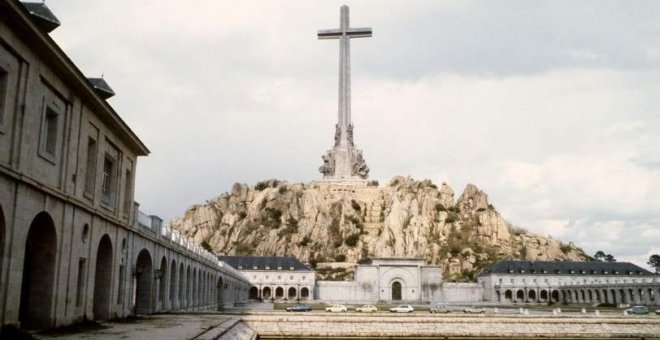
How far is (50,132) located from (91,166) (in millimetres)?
4406

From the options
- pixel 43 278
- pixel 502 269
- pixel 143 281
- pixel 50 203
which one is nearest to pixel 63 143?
pixel 50 203

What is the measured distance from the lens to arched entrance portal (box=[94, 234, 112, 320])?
26.9 m

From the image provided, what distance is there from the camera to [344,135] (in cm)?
13100

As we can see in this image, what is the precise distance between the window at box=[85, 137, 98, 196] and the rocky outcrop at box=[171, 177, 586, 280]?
9869 centimetres

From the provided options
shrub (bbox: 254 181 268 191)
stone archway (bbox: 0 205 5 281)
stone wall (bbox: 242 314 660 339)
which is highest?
shrub (bbox: 254 181 268 191)

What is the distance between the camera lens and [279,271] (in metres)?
103

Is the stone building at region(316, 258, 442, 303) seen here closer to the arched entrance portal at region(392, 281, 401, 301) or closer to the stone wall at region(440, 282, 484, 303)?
the arched entrance portal at region(392, 281, 401, 301)

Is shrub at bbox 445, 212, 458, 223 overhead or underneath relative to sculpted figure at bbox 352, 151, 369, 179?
underneath

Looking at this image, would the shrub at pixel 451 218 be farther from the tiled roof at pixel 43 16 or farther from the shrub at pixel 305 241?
the tiled roof at pixel 43 16

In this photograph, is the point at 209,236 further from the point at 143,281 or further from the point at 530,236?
the point at 143,281

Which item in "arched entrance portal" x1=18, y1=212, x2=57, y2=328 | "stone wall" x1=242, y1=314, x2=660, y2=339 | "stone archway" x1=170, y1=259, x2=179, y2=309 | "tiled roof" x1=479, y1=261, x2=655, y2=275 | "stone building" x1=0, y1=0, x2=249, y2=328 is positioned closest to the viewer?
"stone building" x1=0, y1=0, x2=249, y2=328

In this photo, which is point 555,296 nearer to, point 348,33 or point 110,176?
point 348,33

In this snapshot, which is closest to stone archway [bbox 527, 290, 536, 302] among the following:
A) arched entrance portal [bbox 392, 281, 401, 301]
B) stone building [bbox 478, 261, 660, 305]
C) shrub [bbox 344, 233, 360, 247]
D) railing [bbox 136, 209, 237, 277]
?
stone building [bbox 478, 261, 660, 305]

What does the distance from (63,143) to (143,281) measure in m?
13.6
